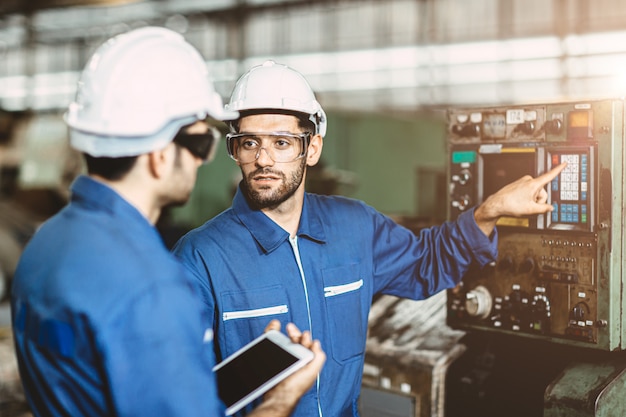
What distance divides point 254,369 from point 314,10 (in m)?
8.07

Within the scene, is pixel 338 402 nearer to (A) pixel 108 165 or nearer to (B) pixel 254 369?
(B) pixel 254 369

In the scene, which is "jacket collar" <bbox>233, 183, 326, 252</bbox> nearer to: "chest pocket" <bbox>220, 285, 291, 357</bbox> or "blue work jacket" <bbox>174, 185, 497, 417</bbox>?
"blue work jacket" <bbox>174, 185, 497, 417</bbox>

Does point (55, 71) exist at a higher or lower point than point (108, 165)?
higher

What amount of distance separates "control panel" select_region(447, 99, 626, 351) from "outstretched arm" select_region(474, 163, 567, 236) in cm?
3

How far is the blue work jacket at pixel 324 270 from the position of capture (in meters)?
1.65

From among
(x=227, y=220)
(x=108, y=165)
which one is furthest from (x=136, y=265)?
(x=227, y=220)

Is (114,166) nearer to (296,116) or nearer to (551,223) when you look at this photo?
(296,116)

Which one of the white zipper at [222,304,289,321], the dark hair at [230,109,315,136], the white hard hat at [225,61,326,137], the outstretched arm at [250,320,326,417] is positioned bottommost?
the outstretched arm at [250,320,326,417]

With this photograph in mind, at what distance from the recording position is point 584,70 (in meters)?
6.95

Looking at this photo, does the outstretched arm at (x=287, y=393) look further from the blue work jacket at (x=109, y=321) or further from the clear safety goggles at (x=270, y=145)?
the clear safety goggles at (x=270, y=145)

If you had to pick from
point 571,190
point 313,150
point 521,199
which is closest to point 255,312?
point 313,150

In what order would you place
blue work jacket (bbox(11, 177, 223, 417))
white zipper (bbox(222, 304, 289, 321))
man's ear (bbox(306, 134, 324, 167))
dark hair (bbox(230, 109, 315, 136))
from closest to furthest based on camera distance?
blue work jacket (bbox(11, 177, 223, 417)) < white zipper (bbox(222, 304, 289, 321)) < dark hair (bbox(230, 109, 315, 136)) < man's ear (bbox(306, 134, 324, 167))

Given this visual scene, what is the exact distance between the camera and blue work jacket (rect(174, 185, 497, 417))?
1.65 meters

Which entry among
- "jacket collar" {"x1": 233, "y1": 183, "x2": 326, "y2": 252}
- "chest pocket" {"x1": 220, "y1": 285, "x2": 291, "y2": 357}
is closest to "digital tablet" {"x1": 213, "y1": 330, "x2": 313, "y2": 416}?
"chest pocket" {"x1": 220, "y1": 285, "x2": 291, "y2": 357}
